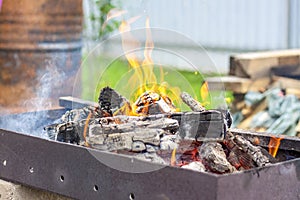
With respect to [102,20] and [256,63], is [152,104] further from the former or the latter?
[102,20]

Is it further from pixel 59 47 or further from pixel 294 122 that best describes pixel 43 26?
pixel 294 122

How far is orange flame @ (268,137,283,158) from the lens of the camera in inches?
91.4

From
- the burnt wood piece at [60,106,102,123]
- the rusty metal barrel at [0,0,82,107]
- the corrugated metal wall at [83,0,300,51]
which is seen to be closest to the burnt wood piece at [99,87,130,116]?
the burnt wood piece at [60,106,102,123]

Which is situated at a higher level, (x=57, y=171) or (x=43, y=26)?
(x=43, y=26)

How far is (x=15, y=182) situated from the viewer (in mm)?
2439

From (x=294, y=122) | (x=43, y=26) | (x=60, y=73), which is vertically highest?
(x=43, y=26)

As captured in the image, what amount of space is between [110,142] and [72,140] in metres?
0.18

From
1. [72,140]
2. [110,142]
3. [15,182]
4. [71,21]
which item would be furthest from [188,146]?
[71,21]

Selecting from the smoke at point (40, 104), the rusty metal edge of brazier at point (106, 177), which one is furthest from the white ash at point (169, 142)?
the smoke at point (40, 104)

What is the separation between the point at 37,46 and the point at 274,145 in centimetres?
162

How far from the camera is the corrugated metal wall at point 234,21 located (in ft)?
24.1

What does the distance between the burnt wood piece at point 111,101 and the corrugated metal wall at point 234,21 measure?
15.7ft

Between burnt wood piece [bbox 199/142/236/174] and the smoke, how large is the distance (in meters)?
0.64

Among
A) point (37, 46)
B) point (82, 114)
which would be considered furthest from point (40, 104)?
point (82, 114)
